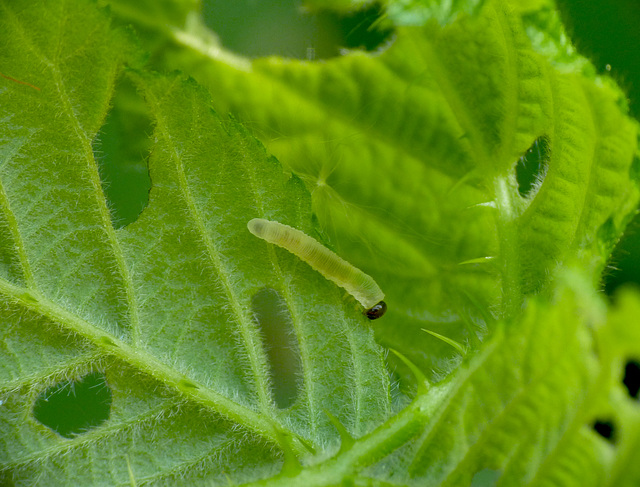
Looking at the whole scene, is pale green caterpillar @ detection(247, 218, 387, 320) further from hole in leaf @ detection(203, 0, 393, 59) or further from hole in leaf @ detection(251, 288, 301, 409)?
hole in leaf @ detection(203, 0, 393, 59)

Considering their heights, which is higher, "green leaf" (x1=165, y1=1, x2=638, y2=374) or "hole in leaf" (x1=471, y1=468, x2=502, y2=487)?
"green leaf" (x1=165, y1=1, x2=638, y2=374)

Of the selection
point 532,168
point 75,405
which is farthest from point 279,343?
point 532,168

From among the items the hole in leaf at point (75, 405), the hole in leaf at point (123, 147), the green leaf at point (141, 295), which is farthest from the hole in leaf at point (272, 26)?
the hole in leaf at point (75, 405)

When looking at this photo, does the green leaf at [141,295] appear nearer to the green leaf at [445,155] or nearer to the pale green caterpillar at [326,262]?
the pale green caterpillar at [326,262]

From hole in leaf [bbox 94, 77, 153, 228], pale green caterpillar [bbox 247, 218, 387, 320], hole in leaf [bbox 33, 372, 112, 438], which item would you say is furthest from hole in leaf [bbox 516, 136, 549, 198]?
hole in leaf [bbox 33, 372, 112, 438]

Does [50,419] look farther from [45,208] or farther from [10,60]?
[10,60]

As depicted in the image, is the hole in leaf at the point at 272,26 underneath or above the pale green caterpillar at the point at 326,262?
above

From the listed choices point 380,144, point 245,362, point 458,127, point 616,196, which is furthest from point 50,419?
point 616,196
